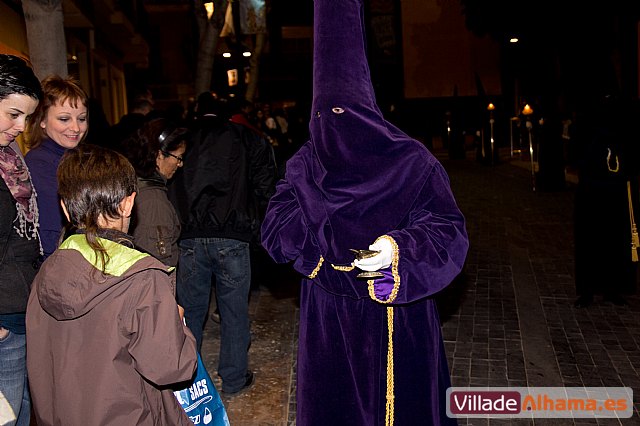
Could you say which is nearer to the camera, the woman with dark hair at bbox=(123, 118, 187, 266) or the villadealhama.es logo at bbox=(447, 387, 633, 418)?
the woman with dark hair at bbox=(123, 118, 187, 266)

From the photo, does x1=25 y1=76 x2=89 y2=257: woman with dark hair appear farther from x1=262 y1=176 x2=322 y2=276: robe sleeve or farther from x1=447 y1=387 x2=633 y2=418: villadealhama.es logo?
x1=447 y1=387 x2=633 y2=418: villadealhama.es logo

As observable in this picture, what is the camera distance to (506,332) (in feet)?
21.0

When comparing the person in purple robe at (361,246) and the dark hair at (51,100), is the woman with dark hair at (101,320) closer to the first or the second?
the person in purple robe at (361,246)

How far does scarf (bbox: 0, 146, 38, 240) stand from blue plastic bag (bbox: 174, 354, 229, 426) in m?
0.94

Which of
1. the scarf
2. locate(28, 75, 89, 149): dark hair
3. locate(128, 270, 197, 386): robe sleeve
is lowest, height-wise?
locate(128, 270, 197, 386): robe sleeve

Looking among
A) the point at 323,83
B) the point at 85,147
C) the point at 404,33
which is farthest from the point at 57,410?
the point at 404,33

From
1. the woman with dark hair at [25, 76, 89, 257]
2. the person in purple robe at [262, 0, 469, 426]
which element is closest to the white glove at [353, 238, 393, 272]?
the person in purple robe at [262, 0, 469, 426]

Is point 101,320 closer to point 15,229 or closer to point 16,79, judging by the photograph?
point 15,229

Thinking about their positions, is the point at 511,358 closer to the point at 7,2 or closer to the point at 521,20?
the point at 7,2

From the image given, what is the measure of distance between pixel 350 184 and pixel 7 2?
945cm

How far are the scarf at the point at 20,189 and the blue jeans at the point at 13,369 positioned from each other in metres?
0.46

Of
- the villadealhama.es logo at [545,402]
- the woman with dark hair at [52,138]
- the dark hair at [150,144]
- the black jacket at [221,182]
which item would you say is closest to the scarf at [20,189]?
the woman with dark hair at [52,138]

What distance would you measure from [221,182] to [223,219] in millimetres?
272

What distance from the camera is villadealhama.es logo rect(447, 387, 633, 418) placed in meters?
4.65
